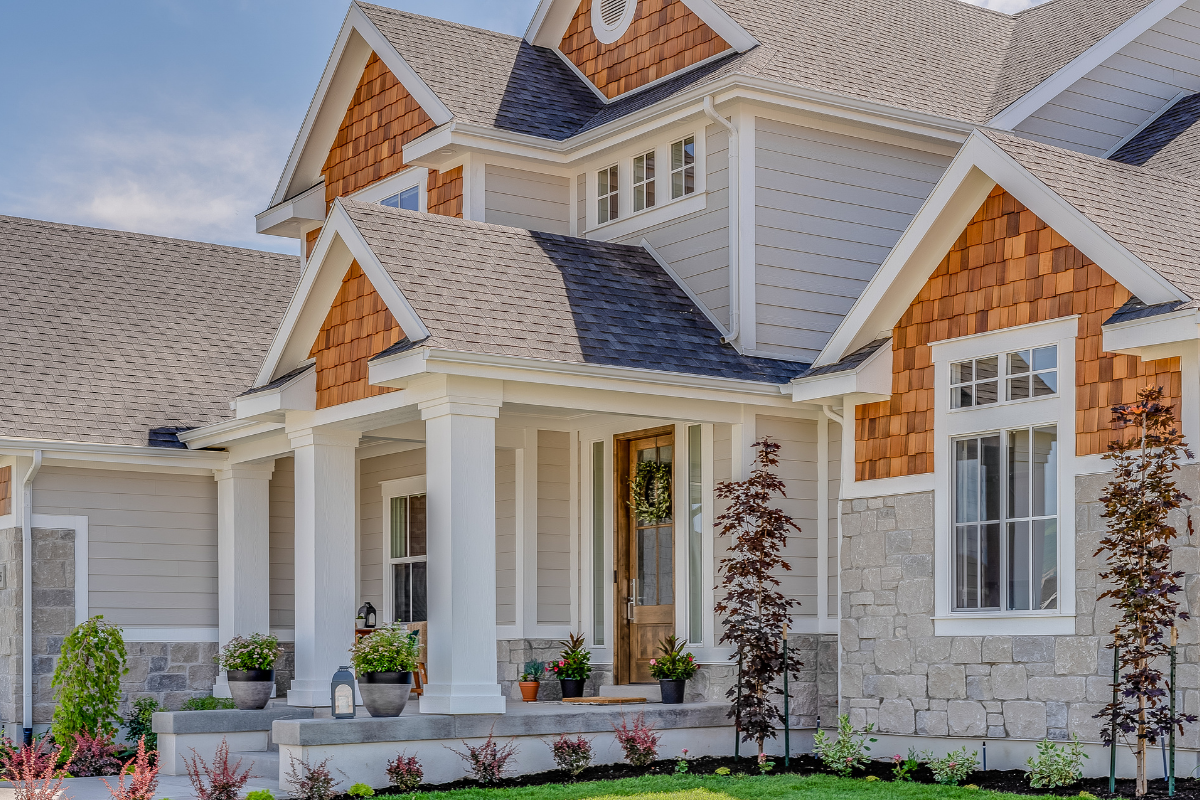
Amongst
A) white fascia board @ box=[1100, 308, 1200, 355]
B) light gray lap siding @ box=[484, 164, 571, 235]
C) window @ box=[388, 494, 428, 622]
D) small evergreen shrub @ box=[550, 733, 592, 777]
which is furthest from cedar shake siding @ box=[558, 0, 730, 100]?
small evergreen shrub @ box=[550, 733, 592, 777]

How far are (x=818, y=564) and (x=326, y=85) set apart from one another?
834 centimetres

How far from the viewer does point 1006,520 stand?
1117 cm

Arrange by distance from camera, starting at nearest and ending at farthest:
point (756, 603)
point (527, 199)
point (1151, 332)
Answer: point (1151, 332), point (756, 603), point (527, 199)

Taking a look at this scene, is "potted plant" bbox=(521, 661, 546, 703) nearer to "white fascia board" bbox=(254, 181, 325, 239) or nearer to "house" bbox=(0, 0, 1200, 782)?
"house" bbox=(0, 0, 1200, 782)

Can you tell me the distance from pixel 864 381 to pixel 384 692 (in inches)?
179

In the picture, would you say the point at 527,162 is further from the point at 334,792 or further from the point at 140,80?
the point at 140,80

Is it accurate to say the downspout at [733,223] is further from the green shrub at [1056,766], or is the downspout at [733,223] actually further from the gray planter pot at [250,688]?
the gray planter pot at [250,688]

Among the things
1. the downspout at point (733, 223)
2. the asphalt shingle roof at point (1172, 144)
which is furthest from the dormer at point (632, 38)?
the asphalt shingle roof at point (1172, 144)

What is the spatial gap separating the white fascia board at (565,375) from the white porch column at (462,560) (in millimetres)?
306

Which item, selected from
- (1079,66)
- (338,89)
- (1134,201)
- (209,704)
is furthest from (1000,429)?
(338,89)

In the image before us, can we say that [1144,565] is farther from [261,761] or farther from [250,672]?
[250,672]

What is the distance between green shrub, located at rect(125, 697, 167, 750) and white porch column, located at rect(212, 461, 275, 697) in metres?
0.75

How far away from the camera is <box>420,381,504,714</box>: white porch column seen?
11367 mm

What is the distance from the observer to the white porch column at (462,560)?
1137cm
